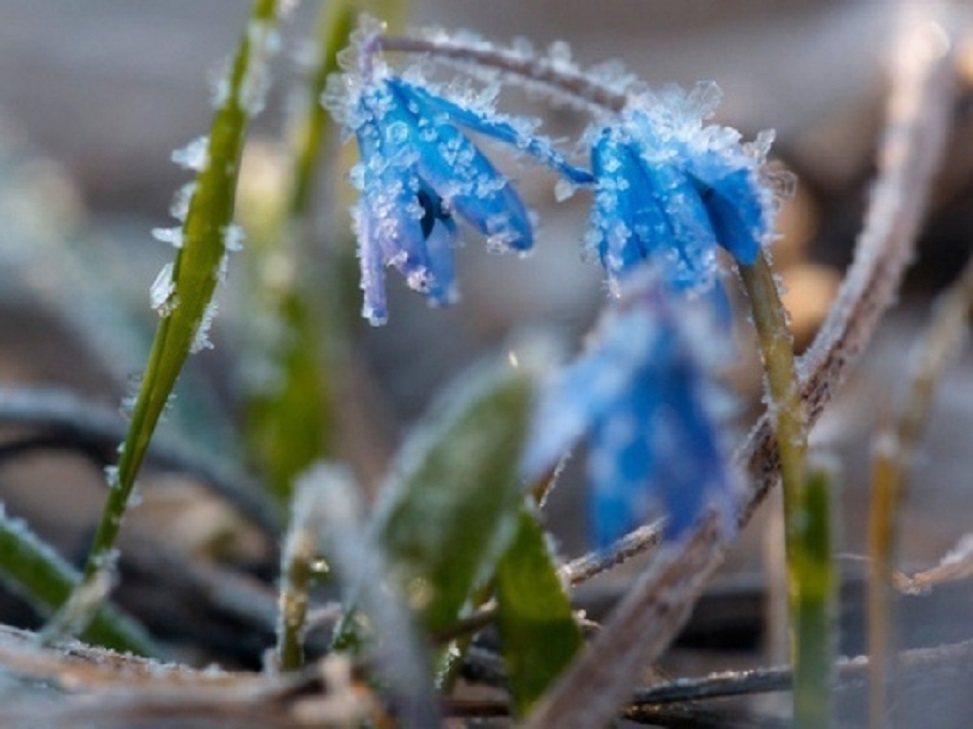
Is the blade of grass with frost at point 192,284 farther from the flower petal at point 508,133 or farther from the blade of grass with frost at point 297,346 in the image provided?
the blade of grass with frost at point 297,346

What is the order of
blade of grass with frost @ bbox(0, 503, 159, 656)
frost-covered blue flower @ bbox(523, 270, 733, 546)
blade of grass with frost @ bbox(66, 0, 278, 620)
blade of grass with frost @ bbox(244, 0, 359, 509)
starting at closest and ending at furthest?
frost-covered blue flower @ bbox(523, 270, 733, 546) → blade of grass with frost @ bbox(66, 0, 278, 620) → blade of grass with frost @ bbox(0, 503, 159, 656) → blade of grass with frost @ bbox(244, 0, 359, 509)

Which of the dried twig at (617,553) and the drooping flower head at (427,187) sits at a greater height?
the drooping flower head at (427,187)

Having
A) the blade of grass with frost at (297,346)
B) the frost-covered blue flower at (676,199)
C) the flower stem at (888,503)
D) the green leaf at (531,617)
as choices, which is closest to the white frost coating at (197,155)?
the frost-covered blue flower at (676,199)

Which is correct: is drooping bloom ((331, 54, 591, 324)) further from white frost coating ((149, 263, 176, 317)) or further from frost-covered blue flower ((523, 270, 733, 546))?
frost-covered blue flower ((523, 270, 733, 546))

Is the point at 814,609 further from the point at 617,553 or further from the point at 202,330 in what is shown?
the point at 202,330

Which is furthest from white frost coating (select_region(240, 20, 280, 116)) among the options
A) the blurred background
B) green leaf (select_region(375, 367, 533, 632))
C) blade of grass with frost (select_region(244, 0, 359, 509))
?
blade of grass with frost (select_region(244, 0, 359, 509))

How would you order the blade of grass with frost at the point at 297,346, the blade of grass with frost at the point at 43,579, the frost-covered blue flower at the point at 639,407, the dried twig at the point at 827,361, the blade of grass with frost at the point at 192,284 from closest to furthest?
the frost-covered blue flower at the point at 639,407 → the dried twig at the point at 827,361 → the blade of grass with frost at the point at 192,284 → the blade of grass with frost at the point at 43,579 → the blade of grass with frost at the point at 297,346

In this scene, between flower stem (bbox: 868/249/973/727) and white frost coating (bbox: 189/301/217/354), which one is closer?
flower stem (bbox: 868/249/973/727)

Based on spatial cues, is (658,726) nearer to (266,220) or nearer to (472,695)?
(472,695)
